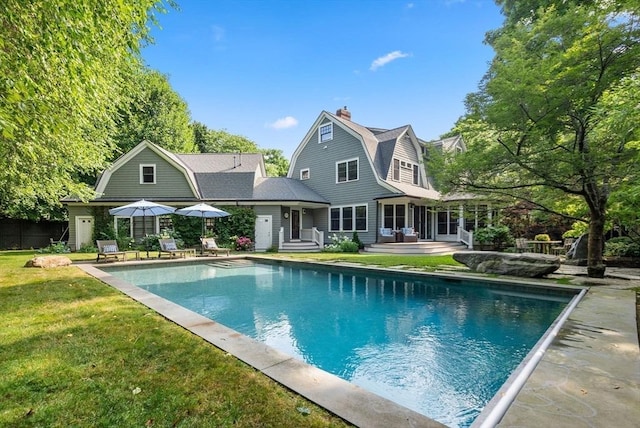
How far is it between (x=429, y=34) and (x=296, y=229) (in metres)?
13.0

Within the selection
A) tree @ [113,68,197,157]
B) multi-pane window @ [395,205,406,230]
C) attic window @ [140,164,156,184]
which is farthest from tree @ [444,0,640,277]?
tree @ [113,68,197,157]

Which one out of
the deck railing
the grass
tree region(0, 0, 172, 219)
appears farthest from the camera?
the deck railing

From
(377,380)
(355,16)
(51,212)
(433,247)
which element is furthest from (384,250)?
(51,212)

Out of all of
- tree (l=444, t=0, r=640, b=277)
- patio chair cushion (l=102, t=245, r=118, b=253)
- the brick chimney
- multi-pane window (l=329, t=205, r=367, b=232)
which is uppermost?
the brick chimney

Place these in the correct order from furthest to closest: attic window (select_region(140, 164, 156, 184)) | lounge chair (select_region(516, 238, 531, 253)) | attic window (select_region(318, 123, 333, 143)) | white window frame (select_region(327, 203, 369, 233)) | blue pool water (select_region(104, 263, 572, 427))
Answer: attic window (select_region(318, 123, 333, 143)) → white window frame (select_region(327, 203, 369, 233)) → attic window (select_region(140, 164, 156, 184)) → lounge chair (select_region(516, 238, 531, 253)) → blue pool water (select_region(104, 263, 572, 427))

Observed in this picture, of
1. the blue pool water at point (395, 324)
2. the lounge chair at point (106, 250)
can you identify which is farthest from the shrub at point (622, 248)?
the lounge chair at point (106, 250)

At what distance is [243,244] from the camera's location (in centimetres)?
1789

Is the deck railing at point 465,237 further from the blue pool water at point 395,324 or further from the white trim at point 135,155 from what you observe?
the white trim at point 135,155

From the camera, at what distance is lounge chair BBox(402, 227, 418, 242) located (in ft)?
58.2

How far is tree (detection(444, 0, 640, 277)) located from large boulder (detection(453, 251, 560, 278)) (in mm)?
1218

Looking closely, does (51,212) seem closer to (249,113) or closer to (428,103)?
(249,113)

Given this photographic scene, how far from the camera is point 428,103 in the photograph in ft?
62.4

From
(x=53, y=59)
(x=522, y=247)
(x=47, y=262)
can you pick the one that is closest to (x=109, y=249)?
(x=47, y=262)

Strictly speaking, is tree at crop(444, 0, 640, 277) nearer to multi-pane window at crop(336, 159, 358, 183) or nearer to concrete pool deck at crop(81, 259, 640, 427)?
concrete pool deck at crop(81, 259, 640, 427)
